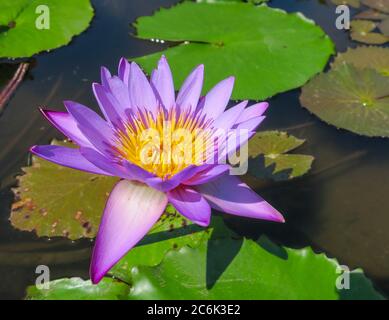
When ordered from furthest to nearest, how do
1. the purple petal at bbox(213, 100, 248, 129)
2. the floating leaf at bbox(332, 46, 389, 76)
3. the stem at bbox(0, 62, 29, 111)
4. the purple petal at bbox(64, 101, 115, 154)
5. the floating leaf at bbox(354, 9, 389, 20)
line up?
the floating leaf at bbox(354, 9, 389, 20), the floating leaf at bbox(332, 46, 389, 76), the stem at bbox(0, 62, 29, 111), the purple petal at bbox(213, 100, 248, 129), the purple petal at bbox(64, 101, 115, 154)

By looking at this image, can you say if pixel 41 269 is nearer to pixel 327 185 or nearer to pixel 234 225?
pixel 234 225

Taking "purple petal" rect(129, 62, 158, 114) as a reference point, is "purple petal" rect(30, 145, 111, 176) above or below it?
below

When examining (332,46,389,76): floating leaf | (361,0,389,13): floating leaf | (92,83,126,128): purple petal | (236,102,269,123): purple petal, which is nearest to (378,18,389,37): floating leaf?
(361,0,389,13): floating leaf

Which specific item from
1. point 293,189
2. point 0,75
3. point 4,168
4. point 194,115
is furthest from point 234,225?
point 0,75

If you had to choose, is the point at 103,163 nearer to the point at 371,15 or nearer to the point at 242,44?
the point at 242,44

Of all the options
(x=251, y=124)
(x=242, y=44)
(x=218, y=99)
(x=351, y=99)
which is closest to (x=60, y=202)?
(x=218, y=99)

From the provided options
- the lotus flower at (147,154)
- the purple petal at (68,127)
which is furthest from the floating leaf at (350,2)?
the purple petal at (68,127)

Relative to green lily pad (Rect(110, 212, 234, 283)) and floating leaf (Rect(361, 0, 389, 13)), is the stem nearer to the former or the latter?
green lily pad (Rect(110, 212, 234, 283))
